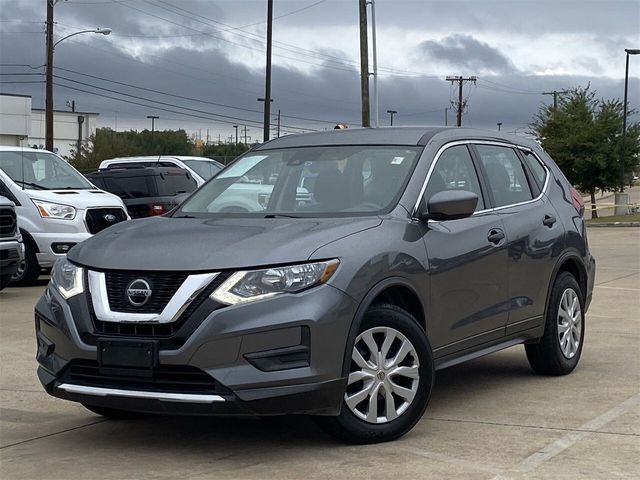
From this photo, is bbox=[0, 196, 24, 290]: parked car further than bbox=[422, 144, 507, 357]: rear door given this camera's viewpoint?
Yes

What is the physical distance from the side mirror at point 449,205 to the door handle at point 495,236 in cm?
63

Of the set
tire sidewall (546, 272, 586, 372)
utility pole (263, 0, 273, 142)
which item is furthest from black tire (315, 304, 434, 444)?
utility pole (263, 0, 273, 142)

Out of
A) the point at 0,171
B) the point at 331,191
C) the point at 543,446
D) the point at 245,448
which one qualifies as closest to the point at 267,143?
the point at 331,191

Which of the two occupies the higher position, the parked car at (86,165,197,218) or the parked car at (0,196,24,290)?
the parked car at (86,165,197,218)

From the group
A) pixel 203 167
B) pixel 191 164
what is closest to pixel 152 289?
pixel 191 164

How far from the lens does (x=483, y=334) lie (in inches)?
264

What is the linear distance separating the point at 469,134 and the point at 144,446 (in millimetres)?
3058

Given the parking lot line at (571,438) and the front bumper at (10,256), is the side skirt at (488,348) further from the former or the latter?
the front bumper at (10,256)

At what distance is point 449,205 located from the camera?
606 cm

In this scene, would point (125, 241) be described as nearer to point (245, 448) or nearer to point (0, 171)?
point (245, 448)

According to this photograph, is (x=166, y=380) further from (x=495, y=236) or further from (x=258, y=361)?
(x=495, y=236)

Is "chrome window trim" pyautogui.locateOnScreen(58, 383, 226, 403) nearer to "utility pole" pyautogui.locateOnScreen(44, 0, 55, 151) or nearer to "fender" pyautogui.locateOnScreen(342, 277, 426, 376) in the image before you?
"fender" pyautogui.locateOnScreen(342, 277, 426, 376)

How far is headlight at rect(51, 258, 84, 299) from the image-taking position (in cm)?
559

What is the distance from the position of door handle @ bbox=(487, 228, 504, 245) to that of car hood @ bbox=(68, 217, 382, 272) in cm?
112
